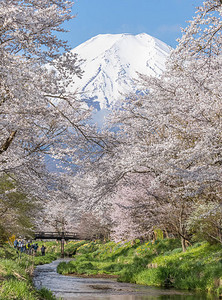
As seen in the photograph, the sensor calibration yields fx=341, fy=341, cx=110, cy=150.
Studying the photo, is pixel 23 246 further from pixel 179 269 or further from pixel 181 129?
pixel 181 129

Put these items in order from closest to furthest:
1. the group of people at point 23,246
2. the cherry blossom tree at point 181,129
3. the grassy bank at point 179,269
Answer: the cherry blossom tree at point 181,129 < the grassy bank at point 179,269 < the group of people at point 23,246

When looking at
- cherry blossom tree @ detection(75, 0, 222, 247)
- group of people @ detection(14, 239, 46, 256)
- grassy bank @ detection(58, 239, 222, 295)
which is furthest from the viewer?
group of people @ detection(14, 239, 46, 256)

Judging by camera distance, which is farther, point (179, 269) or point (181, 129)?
point (179, 269)

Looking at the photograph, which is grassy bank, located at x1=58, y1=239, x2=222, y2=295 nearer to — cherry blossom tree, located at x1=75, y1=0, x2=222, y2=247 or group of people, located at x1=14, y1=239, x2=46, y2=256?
cherry blossom tree, located at x1=75, y1=0, x2=222, y2=247

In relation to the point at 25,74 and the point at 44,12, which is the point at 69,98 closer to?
the point at 44,12

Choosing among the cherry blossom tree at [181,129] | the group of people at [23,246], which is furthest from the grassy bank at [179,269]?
the group of people at [23,246]

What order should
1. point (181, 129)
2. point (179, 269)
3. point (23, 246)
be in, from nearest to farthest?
point (181, 129)
point (179, 269)
point (23, 246)

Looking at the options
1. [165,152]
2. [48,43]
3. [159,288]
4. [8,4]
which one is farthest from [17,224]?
[8,4]

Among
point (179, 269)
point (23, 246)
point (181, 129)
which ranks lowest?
point (179, 269)

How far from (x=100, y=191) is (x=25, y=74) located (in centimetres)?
631

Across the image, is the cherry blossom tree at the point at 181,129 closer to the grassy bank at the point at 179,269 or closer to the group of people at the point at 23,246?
the grassy bank at the point at 179,269

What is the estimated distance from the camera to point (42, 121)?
1009cm

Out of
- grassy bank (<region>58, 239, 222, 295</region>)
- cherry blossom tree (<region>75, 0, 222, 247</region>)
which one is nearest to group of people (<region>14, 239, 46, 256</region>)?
grassy bank (<region>58, 239, 222, 295</region>)

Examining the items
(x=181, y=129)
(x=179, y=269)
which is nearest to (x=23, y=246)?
(x=179, y=269)
